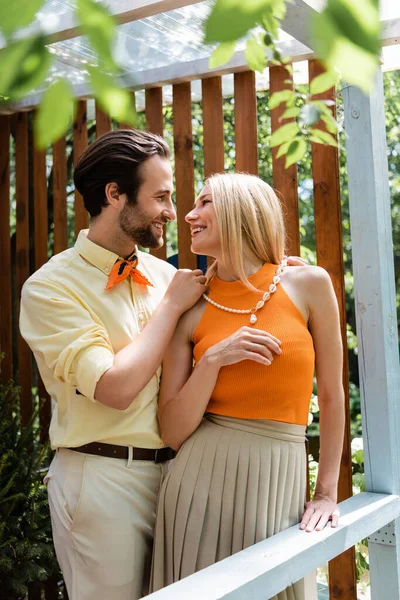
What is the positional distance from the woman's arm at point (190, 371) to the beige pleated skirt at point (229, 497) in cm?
9

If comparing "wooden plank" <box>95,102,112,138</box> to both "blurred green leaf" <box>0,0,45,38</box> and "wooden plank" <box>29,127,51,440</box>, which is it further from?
"blurred green leaf" <box>0,0,45,38</box>

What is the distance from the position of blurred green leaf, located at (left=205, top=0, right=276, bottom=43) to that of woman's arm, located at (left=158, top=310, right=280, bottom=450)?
47.8 inches

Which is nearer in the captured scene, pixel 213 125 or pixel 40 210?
pixel 213 125

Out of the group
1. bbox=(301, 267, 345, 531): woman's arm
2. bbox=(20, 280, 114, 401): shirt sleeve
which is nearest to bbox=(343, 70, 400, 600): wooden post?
bbox=(301, 267, 345, 531): woman's arm

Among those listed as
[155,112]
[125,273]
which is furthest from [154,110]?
[125,273]

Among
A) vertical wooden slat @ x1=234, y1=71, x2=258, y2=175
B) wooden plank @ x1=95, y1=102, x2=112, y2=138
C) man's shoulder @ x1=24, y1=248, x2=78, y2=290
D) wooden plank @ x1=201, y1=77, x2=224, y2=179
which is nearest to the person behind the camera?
man's shoulder @ x1=24, y1=248, x2=78, y2=290

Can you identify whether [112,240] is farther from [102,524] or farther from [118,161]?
[102,524]

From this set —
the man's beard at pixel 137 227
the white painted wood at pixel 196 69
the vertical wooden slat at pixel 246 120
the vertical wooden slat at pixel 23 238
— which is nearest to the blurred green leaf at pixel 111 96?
the man's beard at pixel 137 227

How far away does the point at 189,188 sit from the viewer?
10.3ft

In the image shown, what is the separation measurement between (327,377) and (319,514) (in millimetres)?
383

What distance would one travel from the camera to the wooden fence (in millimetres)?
2715

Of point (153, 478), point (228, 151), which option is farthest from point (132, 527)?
point (228, 151)

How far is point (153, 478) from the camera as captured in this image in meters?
2.14

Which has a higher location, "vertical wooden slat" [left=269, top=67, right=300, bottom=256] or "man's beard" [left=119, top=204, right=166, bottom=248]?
"vertical wooden slat" [left=269, top=67, right=300, bottom=256]
